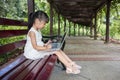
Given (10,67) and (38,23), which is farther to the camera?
(38,23)

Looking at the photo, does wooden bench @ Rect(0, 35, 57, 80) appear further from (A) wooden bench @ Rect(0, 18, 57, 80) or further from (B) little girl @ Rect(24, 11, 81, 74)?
(B) little girl @ Rect(24, 11, 81, 74)

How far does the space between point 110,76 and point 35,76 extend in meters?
2.31

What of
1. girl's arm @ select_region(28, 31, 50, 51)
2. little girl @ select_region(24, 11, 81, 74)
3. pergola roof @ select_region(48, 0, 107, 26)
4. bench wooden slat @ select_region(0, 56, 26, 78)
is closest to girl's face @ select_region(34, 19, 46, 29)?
little girl @ select_region(24, 11, 81, 74)

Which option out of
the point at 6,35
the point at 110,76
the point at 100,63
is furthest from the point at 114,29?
the point at 6,35

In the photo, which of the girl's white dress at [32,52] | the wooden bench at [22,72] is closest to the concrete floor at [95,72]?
the girl's white dress at [32,52]

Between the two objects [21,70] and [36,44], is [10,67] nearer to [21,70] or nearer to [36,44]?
[21,70]

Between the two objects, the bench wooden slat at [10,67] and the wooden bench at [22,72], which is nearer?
the wooden bench at [22,72]

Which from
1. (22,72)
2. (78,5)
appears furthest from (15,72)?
(78,5)

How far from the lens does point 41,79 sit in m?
2.64

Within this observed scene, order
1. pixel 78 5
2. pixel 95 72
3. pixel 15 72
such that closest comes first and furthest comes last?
pixel 15 72 → pixel 95 72 → pixel 78 5

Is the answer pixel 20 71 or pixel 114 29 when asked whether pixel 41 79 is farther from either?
pixel 114 29

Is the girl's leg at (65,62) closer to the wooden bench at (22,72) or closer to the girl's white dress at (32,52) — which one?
the girl's white dress at (32,52)

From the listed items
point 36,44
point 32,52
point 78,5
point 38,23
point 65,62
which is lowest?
point 65,62

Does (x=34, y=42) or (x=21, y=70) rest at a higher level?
(x=34, y=42)
